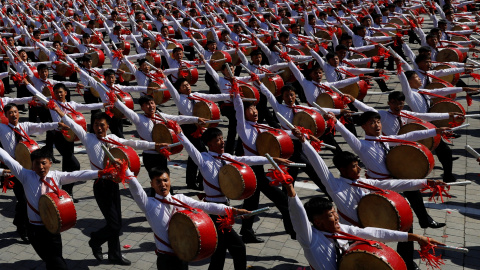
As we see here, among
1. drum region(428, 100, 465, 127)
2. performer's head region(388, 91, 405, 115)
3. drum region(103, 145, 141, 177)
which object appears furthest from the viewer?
drum region(428, 100, 465, 127)

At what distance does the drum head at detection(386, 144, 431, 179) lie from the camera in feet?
21.2

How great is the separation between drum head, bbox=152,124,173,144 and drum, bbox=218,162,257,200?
5.58 ft

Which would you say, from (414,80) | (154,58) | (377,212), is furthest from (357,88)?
(154,58)

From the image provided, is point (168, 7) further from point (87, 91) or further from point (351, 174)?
point (351, 174)

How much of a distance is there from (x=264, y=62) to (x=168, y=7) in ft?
25.1

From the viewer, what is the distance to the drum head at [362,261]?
14.0ft

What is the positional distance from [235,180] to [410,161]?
219 cm

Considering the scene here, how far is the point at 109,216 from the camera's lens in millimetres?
6672

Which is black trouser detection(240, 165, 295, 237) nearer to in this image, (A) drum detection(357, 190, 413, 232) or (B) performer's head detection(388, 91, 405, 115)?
(A) drum detection(357, 190, 413, 232)

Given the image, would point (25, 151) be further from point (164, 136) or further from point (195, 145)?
point (195, 145)

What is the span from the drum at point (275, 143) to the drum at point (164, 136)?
4.13 ft

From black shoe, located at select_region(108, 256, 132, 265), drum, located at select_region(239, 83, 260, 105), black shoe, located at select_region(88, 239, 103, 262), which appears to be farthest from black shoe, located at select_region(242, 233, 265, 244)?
drum, located at select_region(239, 83, 260, 105)

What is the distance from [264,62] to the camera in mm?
14289

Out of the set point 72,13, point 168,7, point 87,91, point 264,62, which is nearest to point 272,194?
point 87,91
